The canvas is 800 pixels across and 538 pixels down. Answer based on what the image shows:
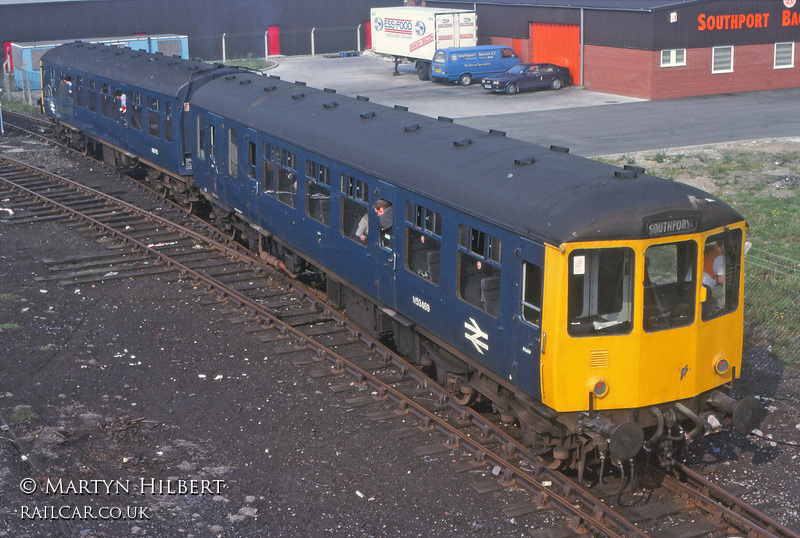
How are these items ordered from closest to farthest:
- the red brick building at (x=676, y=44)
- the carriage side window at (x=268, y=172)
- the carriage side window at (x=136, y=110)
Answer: the carriage side window at (x=268, y=172), the carriage side window at (x=136, y=110), the red brick building at (x=676, y=44)

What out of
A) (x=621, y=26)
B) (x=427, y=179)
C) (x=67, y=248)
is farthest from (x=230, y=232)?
(x=621, y=26)

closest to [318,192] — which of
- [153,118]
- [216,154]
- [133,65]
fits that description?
[216,154]

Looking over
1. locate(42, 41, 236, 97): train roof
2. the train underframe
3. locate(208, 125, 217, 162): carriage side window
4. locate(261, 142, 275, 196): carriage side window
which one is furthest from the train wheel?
locate(42, 41, 236, 97): train roof

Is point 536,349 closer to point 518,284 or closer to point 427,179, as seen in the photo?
point 518,284

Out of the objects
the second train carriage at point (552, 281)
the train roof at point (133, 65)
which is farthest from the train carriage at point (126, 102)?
the second train carriage at point (552, 281)

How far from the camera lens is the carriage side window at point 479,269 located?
940cm

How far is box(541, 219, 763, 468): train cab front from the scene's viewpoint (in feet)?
27.5

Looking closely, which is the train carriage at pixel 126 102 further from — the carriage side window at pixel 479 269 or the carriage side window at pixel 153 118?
the carriage side window at pixel 479 269

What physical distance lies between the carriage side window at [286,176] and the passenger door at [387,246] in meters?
2.69

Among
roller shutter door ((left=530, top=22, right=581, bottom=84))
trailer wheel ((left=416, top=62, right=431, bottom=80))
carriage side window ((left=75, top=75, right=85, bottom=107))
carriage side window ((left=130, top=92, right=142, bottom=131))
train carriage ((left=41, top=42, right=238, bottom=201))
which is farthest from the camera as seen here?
trailer wheel ((left=416, top=62, right=431, bottom=80))

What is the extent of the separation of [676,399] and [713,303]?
1.04 meters

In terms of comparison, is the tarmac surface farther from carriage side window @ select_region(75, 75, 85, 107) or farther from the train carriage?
carriage side window @ select_region(75, 75, 85, 107)

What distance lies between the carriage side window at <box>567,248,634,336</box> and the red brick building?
30923 mm

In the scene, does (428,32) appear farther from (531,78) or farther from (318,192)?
(318,192)
